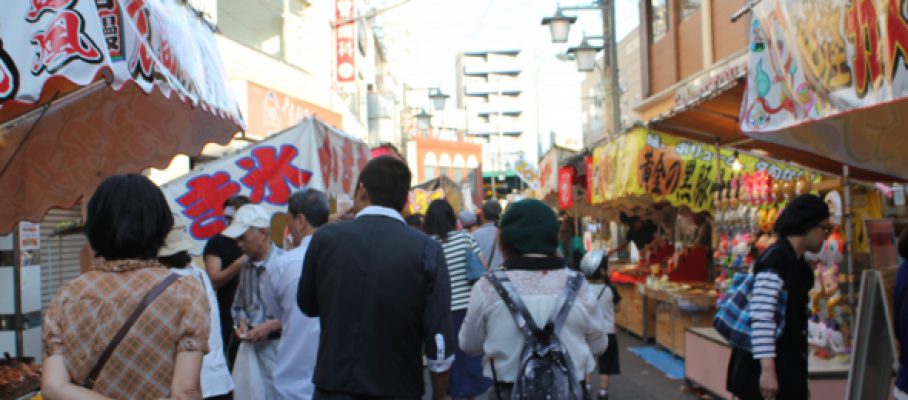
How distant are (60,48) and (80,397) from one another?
71.0 inches

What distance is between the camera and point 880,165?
5617mm

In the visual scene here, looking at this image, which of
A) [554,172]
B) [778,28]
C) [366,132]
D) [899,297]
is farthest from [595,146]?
[366,132]

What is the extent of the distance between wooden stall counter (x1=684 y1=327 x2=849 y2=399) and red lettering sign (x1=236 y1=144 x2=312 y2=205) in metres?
4.23

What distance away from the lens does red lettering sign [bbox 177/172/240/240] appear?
26.1 feet

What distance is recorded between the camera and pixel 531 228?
169 inches

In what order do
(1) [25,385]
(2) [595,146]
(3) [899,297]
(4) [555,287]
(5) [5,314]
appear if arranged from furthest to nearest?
(2) [595,146] < (5) [5,314] < (1) [25,385] < (3) [899,297] < (4) [555,287]

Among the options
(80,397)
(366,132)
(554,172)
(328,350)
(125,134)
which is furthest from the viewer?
(366,132)

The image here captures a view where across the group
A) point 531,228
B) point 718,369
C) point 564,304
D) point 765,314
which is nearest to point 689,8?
point 718,369

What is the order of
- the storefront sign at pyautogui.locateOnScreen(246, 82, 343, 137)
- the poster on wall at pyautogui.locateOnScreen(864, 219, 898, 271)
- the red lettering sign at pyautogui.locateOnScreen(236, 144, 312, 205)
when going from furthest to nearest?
the storefront sign at pyautogui.locateOnScreen(246, 82, 343, 137) < the red lettering sign at pyautogui.locateOnScreen(236, 144, 312, 205) < the poster on wall at pyautogui.locateOnScreen(864, 219, 898, 271)

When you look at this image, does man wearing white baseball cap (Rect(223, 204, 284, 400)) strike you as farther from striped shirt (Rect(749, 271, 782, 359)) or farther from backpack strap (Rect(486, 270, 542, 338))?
striped shirt (Rect(749, 271, 782, 359))

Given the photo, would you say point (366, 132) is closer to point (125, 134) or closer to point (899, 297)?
point (125, 134)

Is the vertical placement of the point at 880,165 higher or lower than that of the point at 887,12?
lower

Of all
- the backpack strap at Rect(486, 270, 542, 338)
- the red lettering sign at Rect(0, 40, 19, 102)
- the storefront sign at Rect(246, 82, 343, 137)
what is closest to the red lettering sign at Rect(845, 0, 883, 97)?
the backpack strap at Rect(486, 270, 542, 338)

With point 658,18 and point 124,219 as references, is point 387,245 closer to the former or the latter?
point 124,219
